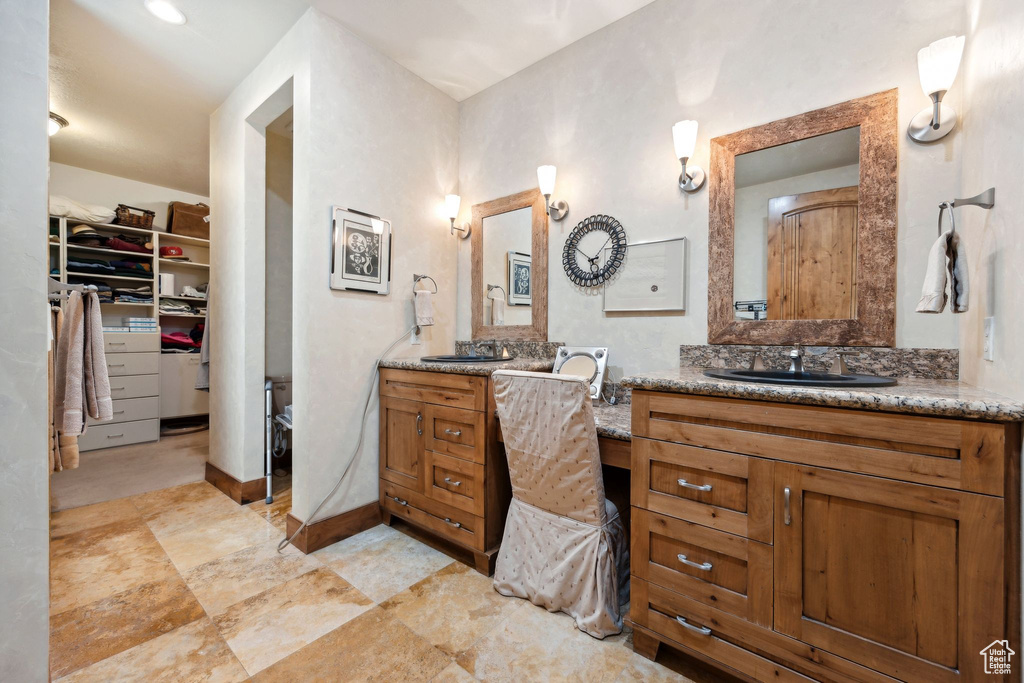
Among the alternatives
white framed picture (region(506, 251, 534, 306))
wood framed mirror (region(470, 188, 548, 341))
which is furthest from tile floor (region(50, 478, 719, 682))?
white framed picture (region(506, 251, 534, 306))

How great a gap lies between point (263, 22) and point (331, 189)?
944 millimetres

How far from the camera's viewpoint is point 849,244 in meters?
1.60

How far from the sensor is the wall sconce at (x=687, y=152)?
1.87m

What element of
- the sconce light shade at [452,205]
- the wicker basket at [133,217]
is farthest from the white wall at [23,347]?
the wicker basket at [133,217]

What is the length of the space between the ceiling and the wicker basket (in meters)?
1.12

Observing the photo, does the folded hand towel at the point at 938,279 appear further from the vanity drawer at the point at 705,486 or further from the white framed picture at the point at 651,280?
the white framed picture at the point at 651,280

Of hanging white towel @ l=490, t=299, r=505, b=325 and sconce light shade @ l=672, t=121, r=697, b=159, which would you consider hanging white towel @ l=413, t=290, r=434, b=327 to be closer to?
hanging white towel @ l=490, t=299, r=505, b=325

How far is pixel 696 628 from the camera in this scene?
4.25ft

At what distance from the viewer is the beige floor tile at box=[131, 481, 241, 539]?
2375 mm

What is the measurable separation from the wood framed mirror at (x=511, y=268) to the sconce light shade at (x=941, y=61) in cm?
161

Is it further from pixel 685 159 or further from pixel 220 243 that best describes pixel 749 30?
pixel 220 243

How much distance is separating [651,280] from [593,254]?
0.37 meters

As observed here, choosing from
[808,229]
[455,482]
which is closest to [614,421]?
[455,482]

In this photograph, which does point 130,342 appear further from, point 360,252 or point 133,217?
point 360,252
